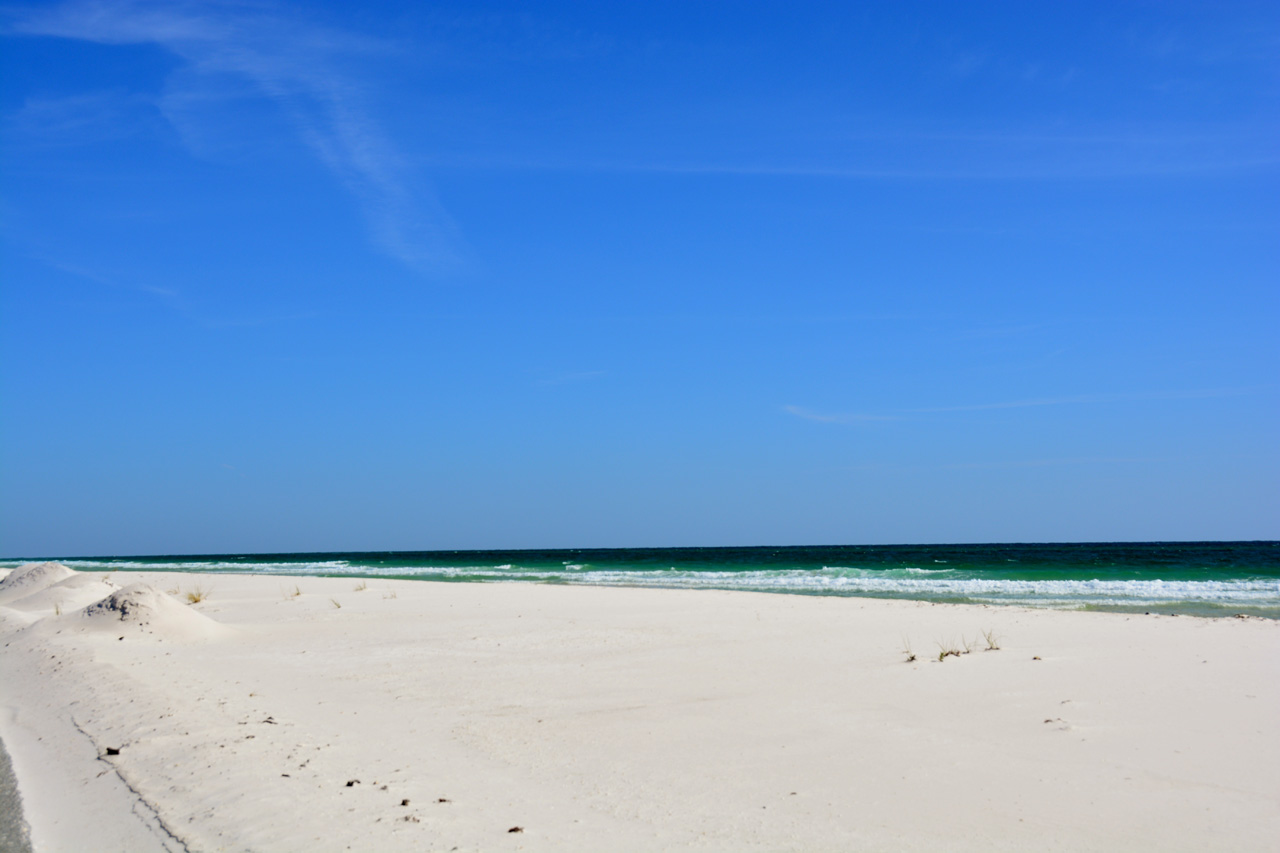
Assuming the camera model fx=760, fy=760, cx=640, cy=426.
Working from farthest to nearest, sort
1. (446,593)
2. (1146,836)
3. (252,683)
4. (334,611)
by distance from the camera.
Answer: (446,593)
(334,611)
(252,683)
(1146,836)

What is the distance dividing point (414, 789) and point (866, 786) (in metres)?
2.44

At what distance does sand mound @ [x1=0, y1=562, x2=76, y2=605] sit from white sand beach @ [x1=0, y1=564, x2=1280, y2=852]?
261 inches

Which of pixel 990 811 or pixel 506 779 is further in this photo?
pixel 506 779

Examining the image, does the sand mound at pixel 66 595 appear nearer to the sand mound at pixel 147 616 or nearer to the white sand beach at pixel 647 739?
the sand mound at pixel 147 616

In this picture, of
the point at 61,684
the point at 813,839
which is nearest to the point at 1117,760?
the point at 813,839

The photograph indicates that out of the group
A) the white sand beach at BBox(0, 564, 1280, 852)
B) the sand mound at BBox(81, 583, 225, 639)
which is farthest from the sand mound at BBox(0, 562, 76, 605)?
the white sand beach at BBox(0, 564, 1280, 852)

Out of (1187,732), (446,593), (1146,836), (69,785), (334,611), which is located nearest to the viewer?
(1146,836)

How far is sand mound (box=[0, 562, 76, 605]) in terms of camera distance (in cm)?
1493

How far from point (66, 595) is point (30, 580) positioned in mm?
3023

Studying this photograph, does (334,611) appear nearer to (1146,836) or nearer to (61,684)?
(61,684)

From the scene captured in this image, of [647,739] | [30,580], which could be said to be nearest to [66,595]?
[30,580]

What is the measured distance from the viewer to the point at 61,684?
7.10m

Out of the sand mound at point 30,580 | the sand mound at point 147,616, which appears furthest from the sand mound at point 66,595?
the sand mound at point 147,616

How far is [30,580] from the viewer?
15617 mm
